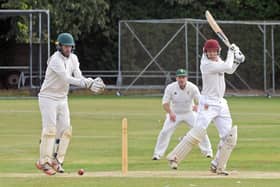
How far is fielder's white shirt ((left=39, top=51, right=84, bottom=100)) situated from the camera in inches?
600

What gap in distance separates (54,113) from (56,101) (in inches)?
7.9

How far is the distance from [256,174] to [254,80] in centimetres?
3168

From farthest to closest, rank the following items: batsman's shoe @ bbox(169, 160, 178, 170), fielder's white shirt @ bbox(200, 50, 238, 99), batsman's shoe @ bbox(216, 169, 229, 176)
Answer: batsman's shoe @ bbox(169, 160, 178, 170) < fielder's white shirt @ bbox(200, 50, 238, 99) < batsman's shoe @ bbox(216, 169, 229, 176)

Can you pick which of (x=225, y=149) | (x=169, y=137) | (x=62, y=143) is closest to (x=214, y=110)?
(x=225, y=149)

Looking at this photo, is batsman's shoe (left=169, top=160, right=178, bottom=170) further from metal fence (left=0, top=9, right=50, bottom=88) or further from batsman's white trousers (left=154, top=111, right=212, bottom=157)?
metal fence (left=0, top=9, right=50, bottom=88)

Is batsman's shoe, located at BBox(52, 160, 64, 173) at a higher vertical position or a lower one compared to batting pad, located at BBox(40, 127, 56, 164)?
lower

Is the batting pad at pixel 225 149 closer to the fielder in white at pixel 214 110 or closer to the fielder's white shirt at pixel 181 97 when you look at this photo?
the fielder in white at pixel 214 110

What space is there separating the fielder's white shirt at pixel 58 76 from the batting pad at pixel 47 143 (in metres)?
0.54

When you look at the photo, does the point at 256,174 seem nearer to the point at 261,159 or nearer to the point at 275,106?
the point at 261,159

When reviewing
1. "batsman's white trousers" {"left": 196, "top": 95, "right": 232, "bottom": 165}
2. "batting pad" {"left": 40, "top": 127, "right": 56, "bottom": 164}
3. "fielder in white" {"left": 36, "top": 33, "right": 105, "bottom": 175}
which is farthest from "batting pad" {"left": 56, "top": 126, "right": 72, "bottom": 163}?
"batsman's white trousers" {"left": 196, "top": 95, "right": 232, "bottom": 165}

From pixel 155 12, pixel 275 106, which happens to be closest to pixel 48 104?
pixel 275 106

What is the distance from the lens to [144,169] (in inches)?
645

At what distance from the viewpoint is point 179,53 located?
46.5 meters

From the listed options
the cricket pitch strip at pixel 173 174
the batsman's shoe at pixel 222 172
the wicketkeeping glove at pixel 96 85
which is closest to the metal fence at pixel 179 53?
the cricket pitch strip at pixel 173 174
